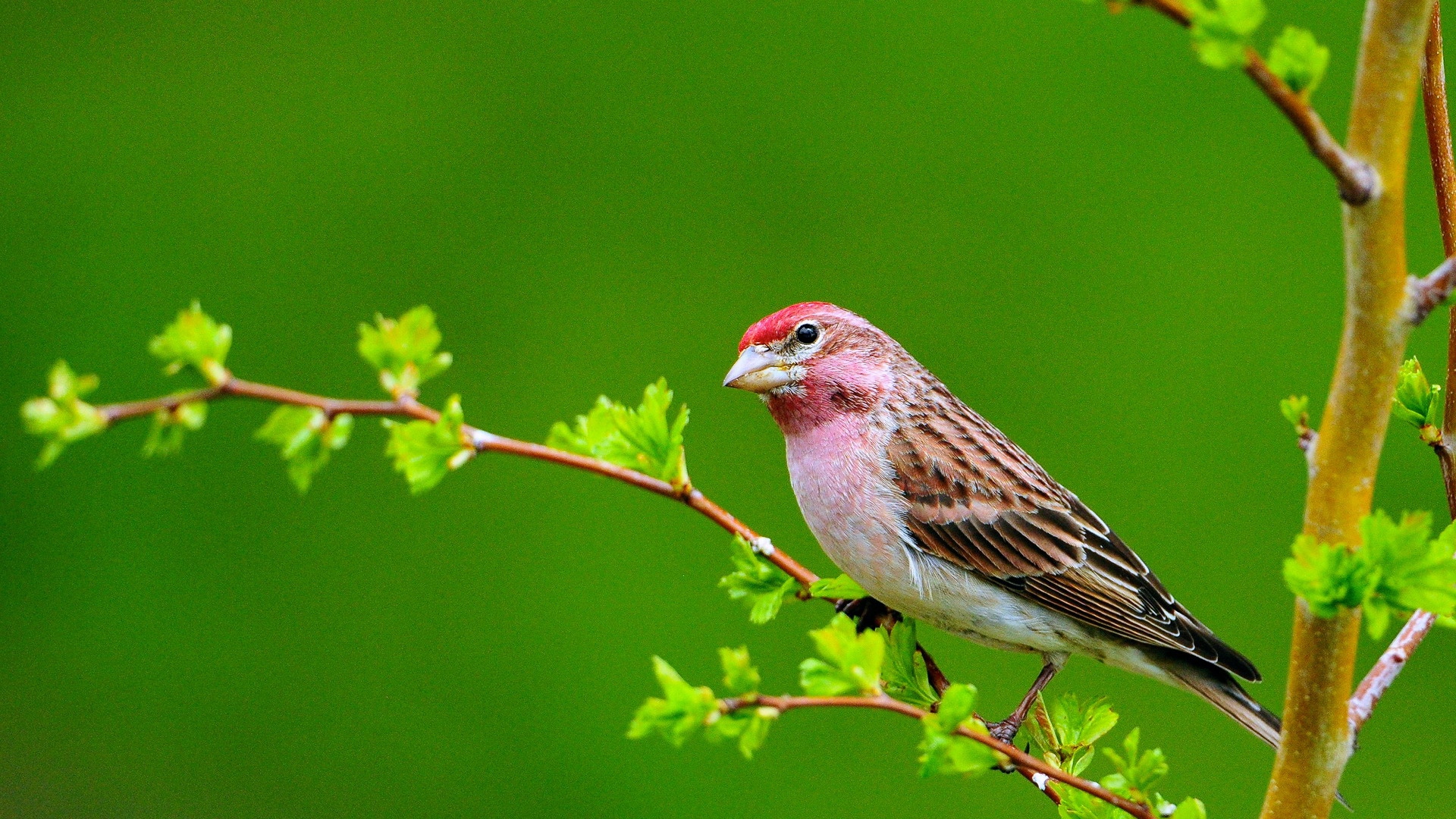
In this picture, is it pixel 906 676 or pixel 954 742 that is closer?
pixel 954 742

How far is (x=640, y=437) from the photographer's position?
1757 millimetres

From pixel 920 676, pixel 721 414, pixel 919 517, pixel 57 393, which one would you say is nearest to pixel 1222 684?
pixel 919 517

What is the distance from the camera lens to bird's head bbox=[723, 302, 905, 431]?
2.51m

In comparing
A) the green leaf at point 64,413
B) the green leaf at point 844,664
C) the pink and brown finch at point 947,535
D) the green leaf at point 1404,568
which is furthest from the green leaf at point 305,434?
the pink and brown finch at point 947,535

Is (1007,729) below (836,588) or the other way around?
below

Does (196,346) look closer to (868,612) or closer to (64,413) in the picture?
(64,413)

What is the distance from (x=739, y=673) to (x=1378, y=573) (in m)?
0.57

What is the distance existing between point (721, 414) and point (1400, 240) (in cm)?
385

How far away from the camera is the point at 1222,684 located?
2.49m

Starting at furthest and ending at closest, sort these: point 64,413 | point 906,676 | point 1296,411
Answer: point 906,676 → point 1296,411 → point 64,413

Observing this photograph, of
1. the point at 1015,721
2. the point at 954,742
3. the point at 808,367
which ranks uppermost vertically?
the point at 808,367

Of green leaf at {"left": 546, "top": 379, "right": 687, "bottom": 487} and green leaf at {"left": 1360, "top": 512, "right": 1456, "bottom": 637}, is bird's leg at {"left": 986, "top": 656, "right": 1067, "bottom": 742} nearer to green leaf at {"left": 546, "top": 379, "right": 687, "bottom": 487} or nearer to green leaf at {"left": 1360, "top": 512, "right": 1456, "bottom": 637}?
green leaf at {"left": 546, "top": 379, "right": 687, "bottom": 487}

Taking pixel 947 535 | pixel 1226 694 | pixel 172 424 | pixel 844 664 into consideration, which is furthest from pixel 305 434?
pixel 1226 694

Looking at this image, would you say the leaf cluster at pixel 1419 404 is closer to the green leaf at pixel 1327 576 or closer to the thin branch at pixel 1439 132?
the thin branch at pixel 1439 132
